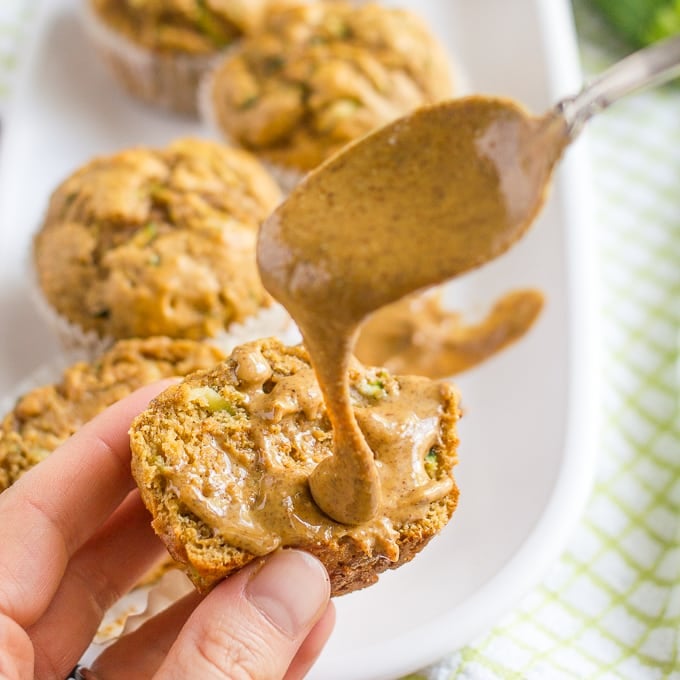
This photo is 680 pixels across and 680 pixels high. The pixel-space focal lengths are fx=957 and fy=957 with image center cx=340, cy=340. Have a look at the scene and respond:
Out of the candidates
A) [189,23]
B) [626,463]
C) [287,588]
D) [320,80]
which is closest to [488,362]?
[626,463]

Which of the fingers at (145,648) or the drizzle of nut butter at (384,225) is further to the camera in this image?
the fingers at (145,648)

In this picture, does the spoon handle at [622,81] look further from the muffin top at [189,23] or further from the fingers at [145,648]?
the muffin top at [189,23]

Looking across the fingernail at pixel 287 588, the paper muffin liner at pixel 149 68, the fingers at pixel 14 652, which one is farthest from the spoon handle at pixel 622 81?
the paper muffin liner at pixel 149 68

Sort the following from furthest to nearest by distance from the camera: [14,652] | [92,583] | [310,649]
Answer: [92,583]
[310,649]
[14,652]

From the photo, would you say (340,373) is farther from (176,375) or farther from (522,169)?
(176,375)

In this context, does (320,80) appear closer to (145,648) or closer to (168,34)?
(168,34)

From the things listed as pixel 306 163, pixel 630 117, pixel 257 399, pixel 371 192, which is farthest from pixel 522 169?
pixel 630 117
